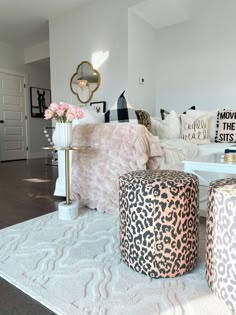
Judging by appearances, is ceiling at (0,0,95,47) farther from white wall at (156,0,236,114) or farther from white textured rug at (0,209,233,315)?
white textured rug at (0,209,233,315)

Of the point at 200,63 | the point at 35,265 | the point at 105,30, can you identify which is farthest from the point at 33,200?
the point at 200,63

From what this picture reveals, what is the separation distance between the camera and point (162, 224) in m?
1.12

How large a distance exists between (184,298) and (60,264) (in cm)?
63

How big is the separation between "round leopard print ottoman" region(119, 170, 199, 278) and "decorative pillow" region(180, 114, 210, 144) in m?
2.07

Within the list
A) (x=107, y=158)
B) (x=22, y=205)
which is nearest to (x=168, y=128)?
(x=107, y=158)

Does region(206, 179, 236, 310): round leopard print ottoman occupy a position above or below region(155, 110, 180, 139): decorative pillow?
below

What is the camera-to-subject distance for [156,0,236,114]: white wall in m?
3.88

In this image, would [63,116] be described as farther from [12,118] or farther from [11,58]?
[11,58]

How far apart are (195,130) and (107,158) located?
5.21 ft

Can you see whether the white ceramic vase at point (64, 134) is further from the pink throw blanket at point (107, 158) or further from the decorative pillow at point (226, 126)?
the decorative pillow at point (226, 126)

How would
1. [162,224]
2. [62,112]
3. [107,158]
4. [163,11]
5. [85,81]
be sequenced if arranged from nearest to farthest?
[162,224], [62,112], [107,158], [163,11], [85,81]

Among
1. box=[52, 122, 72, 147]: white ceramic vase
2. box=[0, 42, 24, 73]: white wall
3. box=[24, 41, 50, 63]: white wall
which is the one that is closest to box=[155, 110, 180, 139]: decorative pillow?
box=[52, 122, 72, 147]: white ceramic vase

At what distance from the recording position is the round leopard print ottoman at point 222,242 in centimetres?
93

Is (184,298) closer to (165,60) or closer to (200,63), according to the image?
(200,63)
